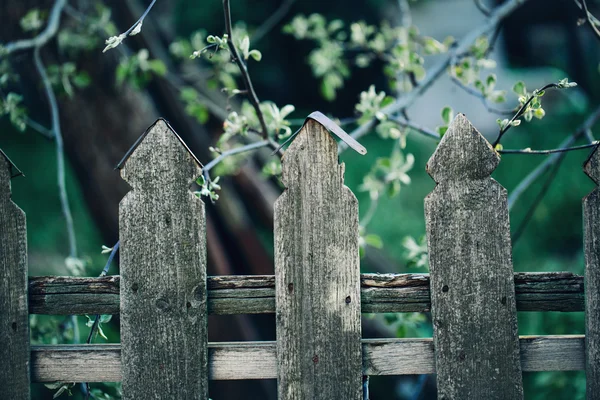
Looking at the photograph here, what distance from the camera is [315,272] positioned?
1.50 m

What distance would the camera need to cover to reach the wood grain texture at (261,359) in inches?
59.8

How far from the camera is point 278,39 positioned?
5.38 m

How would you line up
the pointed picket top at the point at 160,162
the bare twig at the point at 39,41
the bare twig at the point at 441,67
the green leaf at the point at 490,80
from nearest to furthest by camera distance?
the pointed picket top at the point at 160,162 < the green leaf at the point at 490,80 < the bare twig at the point at 441,67 < the bare twig at the point at 39,41

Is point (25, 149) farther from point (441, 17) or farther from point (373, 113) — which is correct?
point (441, 17)

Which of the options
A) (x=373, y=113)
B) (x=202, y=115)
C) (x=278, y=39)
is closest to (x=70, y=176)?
(x=278, y=39)

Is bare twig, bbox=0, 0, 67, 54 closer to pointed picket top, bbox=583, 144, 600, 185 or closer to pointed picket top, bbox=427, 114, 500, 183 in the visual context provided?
pointed picket top, bbox=427, 114, 500, 183

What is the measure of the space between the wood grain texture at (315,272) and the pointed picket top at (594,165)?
2.18 feet

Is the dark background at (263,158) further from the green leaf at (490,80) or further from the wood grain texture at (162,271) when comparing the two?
the wood grain texture at (162,271)

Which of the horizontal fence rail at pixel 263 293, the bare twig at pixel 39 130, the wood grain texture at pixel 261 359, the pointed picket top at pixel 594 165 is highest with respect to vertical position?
the bare twig at pixel 39 130

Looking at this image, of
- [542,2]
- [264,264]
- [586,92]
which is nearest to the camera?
[264,264]

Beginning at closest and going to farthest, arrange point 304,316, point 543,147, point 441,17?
point 304,316 → point 543,147 → point 441,17

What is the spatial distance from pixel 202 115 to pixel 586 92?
4.02 meters

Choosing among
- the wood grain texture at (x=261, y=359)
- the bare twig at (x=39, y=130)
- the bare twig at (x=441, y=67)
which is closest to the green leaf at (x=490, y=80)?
the bare twig at (x=441, y=67)

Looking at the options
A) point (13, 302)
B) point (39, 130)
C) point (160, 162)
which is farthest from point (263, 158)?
point (13, 302)
